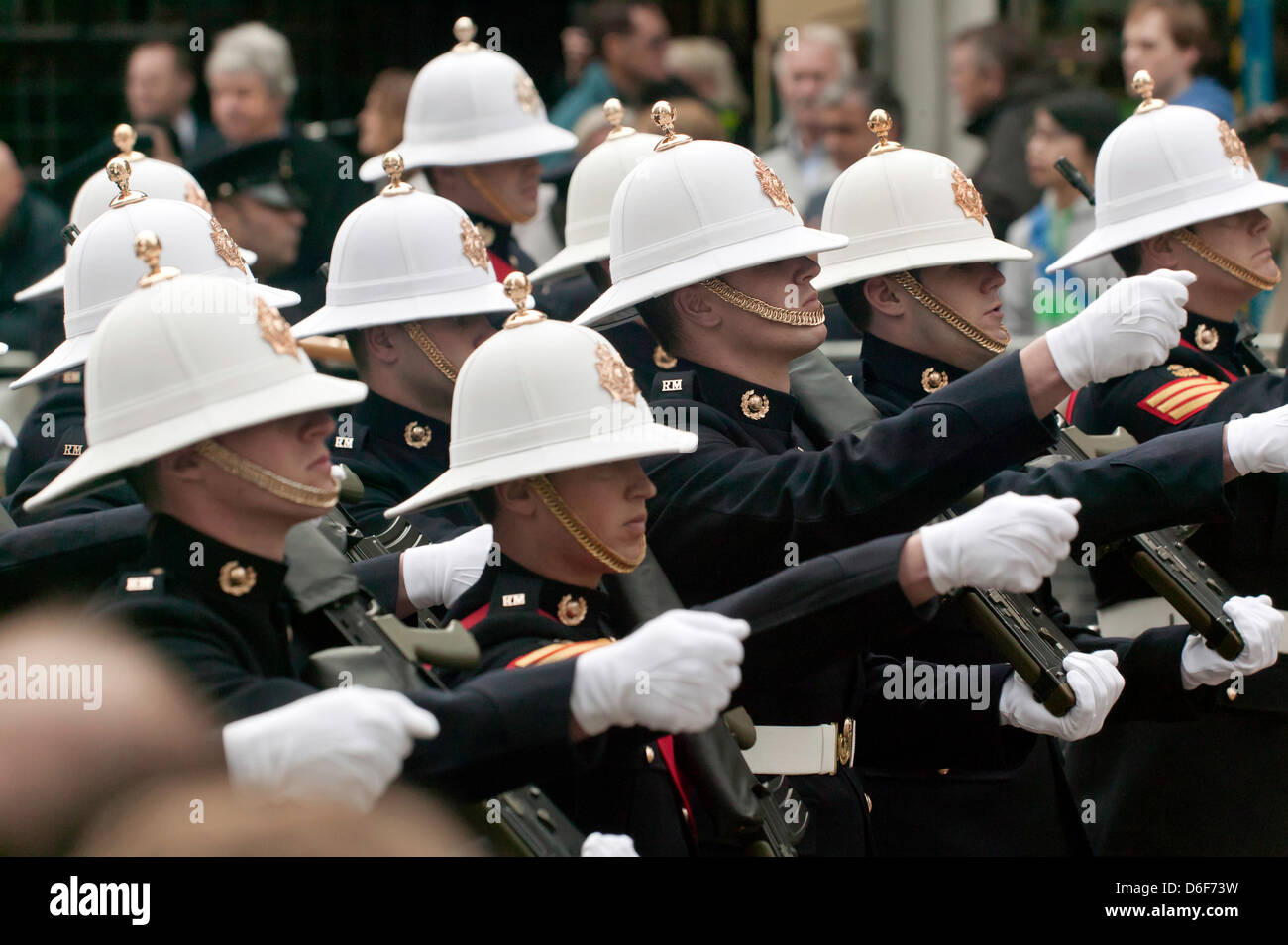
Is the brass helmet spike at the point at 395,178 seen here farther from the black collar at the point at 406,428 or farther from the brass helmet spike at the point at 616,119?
the brass helmet spike at the point at 616,119

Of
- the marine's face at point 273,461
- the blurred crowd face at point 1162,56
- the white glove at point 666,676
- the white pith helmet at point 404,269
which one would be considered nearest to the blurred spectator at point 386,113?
the blurred crowd face at point 1162,56

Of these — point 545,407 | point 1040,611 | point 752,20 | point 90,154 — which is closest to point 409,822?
point 545,407

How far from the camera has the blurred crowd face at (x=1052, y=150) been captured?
30.5ft

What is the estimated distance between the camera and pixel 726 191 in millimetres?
4980

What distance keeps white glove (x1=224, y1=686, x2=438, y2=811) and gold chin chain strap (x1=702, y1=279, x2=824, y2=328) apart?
1859 millimetres

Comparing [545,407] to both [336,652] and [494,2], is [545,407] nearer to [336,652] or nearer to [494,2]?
[336,652]

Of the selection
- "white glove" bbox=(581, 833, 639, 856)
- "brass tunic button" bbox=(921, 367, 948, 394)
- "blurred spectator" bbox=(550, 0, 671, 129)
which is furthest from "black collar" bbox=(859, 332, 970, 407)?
"blurred spectator" bbox=(550, 0, 671, 129)

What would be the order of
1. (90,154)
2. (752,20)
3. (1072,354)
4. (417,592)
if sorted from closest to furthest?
(1072,354) < (417,592) < (90,154) < (752,20)

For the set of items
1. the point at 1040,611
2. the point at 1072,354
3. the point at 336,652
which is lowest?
the point at 1040,611

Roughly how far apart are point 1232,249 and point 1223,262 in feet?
0.19

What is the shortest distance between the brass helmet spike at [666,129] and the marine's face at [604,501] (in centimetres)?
131

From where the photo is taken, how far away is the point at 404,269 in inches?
237

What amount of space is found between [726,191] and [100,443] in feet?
5.82

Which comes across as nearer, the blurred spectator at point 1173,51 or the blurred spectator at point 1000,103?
the blurred spectator at point 1173,51
